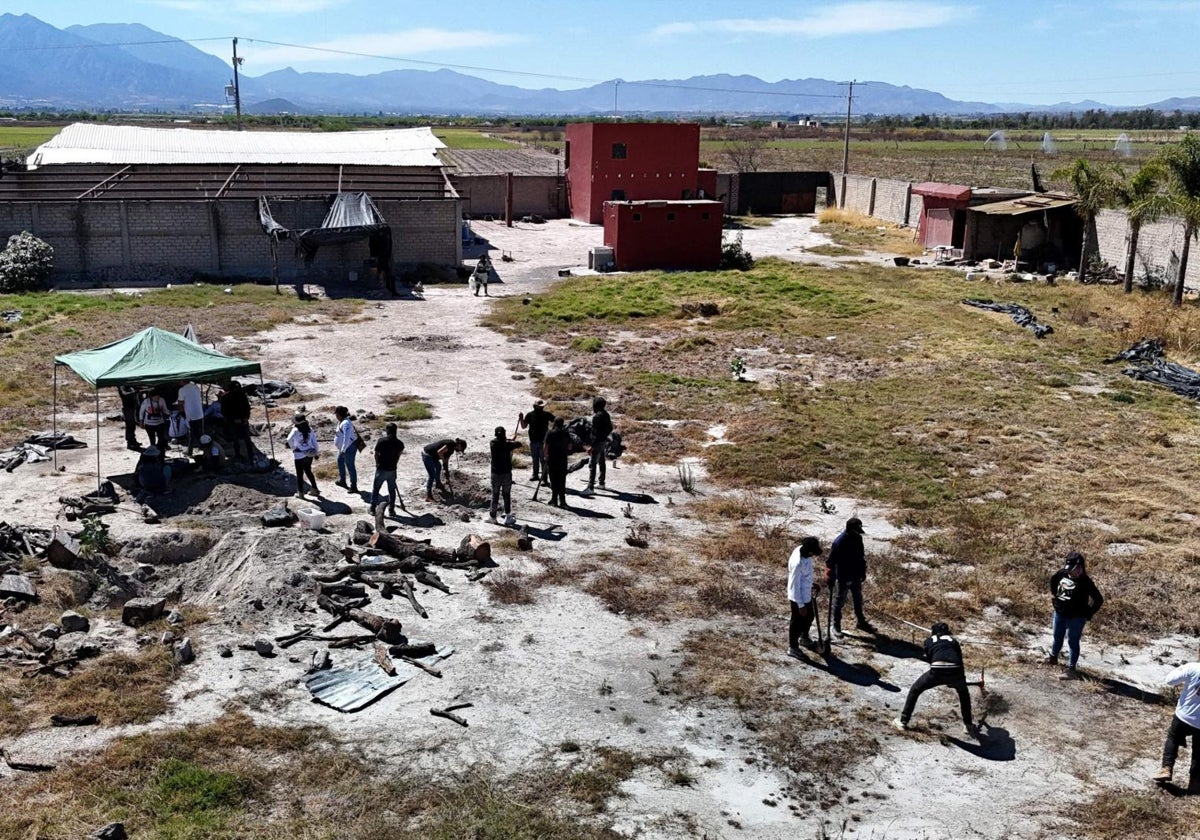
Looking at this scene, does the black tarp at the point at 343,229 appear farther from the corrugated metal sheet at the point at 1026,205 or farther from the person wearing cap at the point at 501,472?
the corrugated metal sheet at the point at 1026,205

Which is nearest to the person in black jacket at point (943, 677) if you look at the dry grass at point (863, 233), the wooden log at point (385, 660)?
the wooden log at point (385, 660)

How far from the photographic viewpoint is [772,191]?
61969 millimetres

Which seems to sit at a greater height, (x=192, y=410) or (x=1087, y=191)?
(x=1087, y=191)

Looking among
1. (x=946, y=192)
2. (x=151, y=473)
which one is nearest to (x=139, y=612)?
(x=151, y=473)

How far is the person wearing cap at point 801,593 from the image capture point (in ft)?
38.0

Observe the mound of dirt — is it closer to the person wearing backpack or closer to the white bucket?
the white bucket

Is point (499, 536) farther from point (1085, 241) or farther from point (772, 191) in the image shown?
point (772, 191)

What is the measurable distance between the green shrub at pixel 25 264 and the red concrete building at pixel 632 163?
1058 inches

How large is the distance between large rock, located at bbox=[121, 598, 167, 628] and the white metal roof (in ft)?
120

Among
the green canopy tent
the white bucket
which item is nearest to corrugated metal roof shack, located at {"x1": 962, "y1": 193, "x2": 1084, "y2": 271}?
the green canopy tent

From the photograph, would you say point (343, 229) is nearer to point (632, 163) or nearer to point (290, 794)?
point (632, 163)

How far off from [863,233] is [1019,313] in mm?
21494

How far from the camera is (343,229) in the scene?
34719 millimetres

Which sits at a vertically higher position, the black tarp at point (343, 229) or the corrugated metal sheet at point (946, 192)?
the corrugated metal sheet at point (946, 192)
